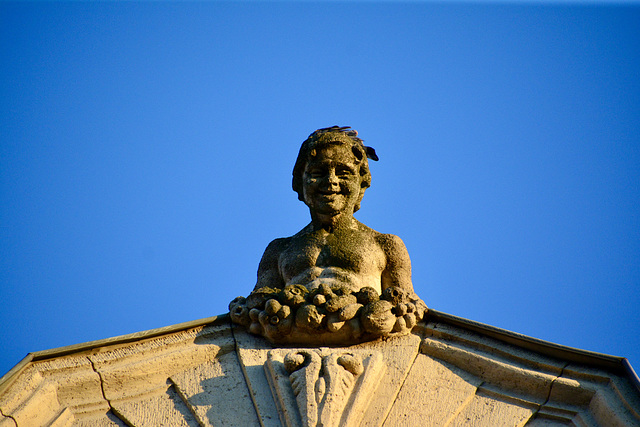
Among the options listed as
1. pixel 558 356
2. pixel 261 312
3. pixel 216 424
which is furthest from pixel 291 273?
pixel 558 356

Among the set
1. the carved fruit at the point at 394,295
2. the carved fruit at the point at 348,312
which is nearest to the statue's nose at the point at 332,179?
the carved fruit at the point at 394,295

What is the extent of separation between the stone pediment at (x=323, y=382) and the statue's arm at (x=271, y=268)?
3.22 feet

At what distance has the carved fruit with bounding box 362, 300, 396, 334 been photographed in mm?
6539

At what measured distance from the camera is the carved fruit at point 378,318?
6539 mm

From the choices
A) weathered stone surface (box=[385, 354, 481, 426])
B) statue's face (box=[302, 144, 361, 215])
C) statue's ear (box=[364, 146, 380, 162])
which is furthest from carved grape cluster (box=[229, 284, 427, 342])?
statue's ear (box=[364, 146, 380, 162])

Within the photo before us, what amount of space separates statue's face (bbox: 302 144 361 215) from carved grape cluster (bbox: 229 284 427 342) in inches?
44.0

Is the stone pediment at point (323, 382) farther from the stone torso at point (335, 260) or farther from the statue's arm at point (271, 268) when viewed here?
the statue's arm at point (271, 268)

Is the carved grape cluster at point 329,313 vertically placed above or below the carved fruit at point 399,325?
above

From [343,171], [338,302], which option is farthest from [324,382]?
[343,171]

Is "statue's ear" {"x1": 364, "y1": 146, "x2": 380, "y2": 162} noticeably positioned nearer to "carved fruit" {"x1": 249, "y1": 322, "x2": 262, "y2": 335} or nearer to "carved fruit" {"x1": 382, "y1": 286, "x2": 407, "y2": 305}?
"carved fruit" {"x1": 382, "y1": 286, "x2": 407, "y2": 305}

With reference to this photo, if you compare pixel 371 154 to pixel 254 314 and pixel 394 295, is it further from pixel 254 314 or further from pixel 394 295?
pixel 254 314

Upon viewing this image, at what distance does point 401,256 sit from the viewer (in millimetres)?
7676

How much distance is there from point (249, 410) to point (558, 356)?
8.09ft

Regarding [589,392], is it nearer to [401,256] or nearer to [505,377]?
[505,377]
